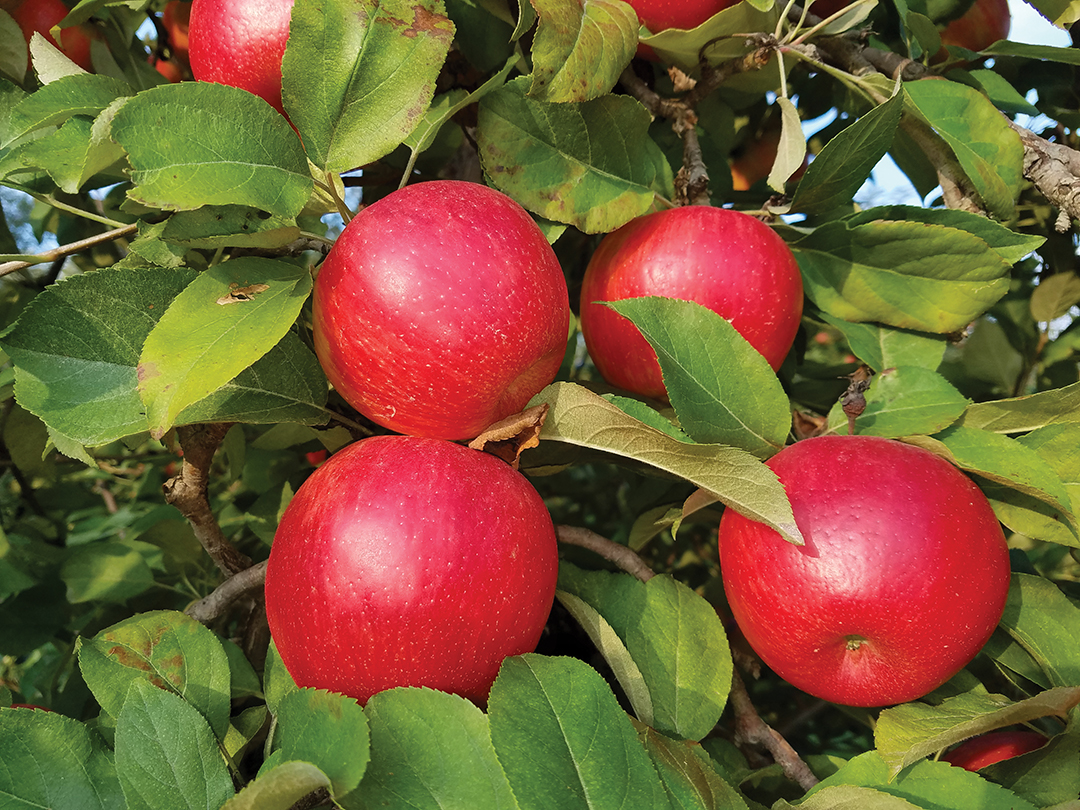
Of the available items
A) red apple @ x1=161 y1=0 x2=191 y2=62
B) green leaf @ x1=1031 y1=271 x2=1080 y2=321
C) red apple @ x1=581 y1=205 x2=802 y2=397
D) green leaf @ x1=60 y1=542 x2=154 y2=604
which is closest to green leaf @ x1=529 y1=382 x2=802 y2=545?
red apple @ x1=581 y1=205 x2=802 y2=397

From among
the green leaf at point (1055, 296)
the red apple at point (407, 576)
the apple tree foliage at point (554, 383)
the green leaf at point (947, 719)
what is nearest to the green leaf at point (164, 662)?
the apple tree foliage at point (554, 383)

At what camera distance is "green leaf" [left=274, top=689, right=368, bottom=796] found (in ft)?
1.56

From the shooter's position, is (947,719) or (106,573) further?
(106,573)

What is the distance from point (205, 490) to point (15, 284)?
2.87ft

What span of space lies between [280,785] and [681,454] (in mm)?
362

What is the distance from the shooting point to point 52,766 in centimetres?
58

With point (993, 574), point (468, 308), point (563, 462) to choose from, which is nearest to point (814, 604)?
point (993, 574)

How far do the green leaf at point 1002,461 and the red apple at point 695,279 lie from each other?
7.3 inches

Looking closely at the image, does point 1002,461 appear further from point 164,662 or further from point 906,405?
point 164,662

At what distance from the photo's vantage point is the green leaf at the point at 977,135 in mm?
796

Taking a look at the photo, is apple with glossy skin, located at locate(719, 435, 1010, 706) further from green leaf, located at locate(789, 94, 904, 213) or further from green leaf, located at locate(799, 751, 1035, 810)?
green leaf, located at locate(789, 94, 904, 213)

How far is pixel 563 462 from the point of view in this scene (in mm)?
770

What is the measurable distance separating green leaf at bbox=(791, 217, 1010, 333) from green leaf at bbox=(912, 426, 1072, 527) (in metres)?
0.15

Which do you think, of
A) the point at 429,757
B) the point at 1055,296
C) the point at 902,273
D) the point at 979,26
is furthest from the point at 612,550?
the point at 1055,296
